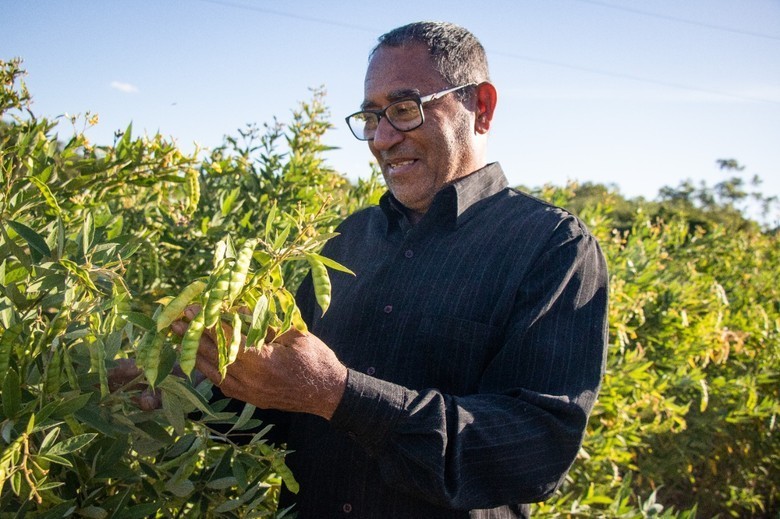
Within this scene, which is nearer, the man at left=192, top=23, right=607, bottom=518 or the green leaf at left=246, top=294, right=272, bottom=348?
the green leaf at left=246, top=294, right=272, bottom=348

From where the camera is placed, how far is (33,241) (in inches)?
54.8

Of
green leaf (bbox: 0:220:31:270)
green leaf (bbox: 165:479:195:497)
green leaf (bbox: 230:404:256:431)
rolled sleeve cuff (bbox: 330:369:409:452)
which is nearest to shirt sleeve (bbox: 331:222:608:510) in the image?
rolled sleeve cuff (bbox: 330:369:409:452)

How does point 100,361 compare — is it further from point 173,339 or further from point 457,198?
point 457,198

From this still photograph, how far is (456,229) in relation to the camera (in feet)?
6.64

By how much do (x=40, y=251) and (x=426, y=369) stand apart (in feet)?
3.01

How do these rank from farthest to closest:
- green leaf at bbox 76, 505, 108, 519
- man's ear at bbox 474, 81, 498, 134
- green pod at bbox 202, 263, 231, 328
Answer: man's ear at bbox 474, 81, 498, 134 < green leaf at bbox 76, 505, 108, 519 < green pod at bbox 202, 263, 231, 328

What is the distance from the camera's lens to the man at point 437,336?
145cm

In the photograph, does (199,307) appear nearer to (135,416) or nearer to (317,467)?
(135,416)

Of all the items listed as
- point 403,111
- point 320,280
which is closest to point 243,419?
point 320,280

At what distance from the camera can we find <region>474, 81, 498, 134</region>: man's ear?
2.24m

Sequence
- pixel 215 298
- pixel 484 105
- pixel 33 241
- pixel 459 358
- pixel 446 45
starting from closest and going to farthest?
pixel 215 298
pixel 33 241
pixel 459 358
pixel 446 45
pixel 484 105

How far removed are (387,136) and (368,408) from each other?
0.92m

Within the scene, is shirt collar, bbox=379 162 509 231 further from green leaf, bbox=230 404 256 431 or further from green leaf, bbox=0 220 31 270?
green leaf, bbox=0 220 31 270

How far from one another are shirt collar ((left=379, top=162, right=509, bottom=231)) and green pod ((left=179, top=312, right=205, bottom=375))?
1.04m
